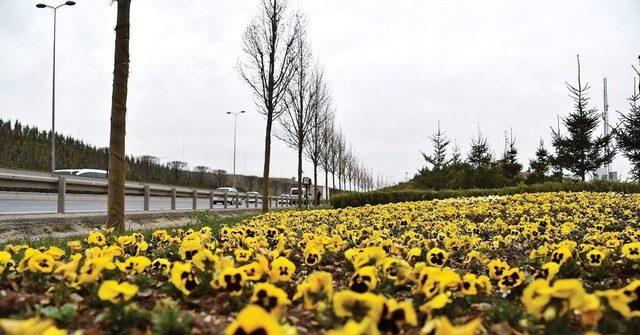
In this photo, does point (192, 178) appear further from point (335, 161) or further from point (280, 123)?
point (280, 123)

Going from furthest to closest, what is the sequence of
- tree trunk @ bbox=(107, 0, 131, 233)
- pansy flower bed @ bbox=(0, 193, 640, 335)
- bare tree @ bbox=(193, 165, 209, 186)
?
bare tree @ bbox=(193, 165, 209, 186) < tree trunk @ bbox=(107, 0, 131, 233) < pansy flower bed @ bbox=(0, 193, 640, 335)

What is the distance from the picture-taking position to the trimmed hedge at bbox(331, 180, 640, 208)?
17391mm

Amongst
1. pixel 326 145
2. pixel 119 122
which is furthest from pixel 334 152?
pixel 119 122

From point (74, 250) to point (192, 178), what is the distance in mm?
62236

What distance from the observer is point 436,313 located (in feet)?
8.40

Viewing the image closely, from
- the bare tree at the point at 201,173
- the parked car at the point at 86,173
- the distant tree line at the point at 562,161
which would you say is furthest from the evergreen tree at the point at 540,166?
the bare tree at the point at 201,173

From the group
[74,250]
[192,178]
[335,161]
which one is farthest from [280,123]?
[192,178]

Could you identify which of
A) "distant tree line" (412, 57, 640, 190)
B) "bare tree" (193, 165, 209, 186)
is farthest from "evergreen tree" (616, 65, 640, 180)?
"bare tree" (193, 165, 209, 186)

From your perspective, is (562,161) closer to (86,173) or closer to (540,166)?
(540,166)

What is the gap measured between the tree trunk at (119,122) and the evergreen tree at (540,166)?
27115 mm

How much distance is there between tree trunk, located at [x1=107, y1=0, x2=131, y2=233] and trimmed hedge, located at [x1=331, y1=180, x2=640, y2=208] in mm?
13729

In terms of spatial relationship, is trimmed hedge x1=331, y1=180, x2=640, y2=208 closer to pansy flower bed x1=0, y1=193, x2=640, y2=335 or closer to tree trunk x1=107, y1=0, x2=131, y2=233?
tree trunk x1=107, y1=0, x2=131, y2=233

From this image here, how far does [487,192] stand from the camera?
18.8m

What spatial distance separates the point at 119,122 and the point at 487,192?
1486 centimetres
